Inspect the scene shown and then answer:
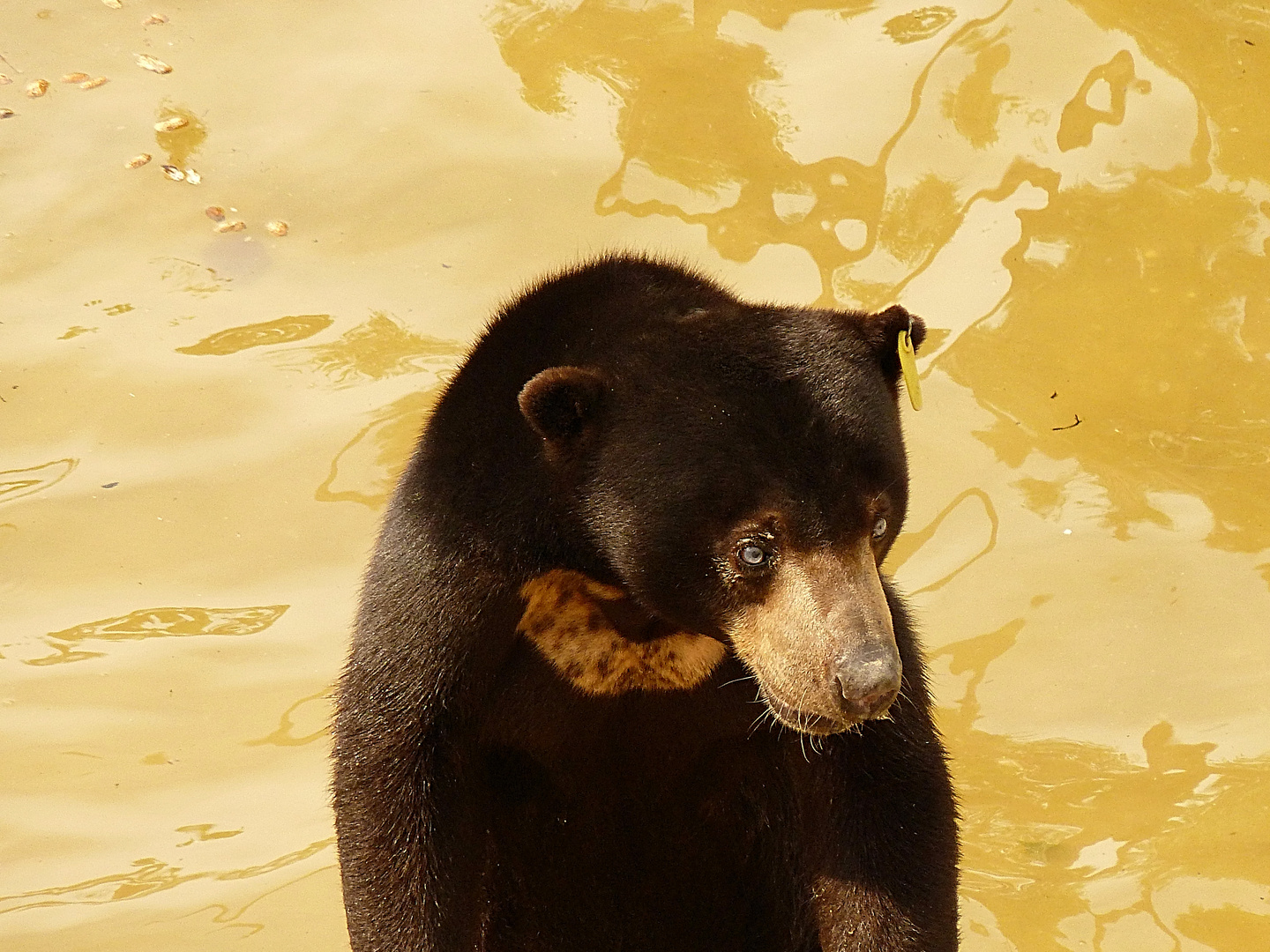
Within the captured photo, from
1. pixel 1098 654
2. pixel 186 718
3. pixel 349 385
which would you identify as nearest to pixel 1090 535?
pixel 1098 654

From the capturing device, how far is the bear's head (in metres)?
3.77

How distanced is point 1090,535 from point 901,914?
2.89m

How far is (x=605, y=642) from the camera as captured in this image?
4336 millimetres

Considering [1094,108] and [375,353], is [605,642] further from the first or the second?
[1094,108]

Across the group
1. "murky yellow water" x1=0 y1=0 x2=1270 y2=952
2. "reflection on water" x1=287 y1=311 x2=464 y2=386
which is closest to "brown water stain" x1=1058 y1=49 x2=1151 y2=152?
"murky yellow water" x1=0 y1=0 x2=1270 y2=952

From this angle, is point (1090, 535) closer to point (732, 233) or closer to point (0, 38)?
point (732, 233)

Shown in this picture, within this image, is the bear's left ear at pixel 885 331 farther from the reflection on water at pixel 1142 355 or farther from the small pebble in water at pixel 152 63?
the small pebble in water at pixel 152 63

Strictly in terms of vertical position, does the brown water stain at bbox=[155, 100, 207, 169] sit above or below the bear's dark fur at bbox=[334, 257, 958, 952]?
below

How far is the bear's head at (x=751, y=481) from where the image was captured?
3.77 metres

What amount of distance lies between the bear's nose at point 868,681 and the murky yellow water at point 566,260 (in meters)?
2.30

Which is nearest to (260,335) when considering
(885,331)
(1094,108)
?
(885,331)

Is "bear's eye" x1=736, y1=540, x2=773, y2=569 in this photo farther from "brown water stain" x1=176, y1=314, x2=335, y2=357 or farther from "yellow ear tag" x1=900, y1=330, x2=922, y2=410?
"brown water stain" x1=176, y1=314, x2=335, y2=357

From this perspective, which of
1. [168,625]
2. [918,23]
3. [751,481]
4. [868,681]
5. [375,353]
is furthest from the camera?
[918,23]

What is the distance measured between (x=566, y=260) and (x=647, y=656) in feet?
11.1
